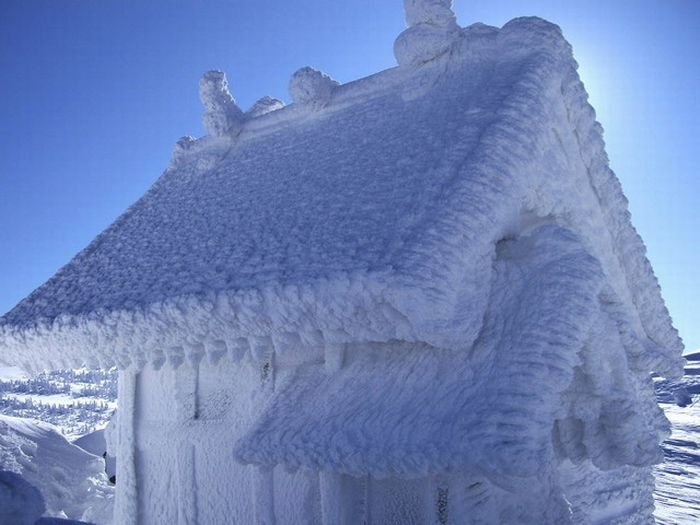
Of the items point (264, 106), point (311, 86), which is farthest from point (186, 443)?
point (264, 106)

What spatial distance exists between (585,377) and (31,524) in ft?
8.97

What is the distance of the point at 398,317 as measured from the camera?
7.48 ft

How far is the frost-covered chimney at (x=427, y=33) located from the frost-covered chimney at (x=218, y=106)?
1.97m

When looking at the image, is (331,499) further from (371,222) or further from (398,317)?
(371,222)

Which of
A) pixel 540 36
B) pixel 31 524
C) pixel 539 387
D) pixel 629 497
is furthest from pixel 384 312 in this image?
pixel 629 497

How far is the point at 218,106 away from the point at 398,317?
394 centimetres

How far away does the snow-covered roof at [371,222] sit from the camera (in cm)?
238

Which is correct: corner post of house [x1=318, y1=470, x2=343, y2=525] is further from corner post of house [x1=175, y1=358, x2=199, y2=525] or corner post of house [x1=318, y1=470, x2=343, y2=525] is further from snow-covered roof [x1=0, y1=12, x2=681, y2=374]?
corner post of house [x1=175, y1=358, x2=199, y2=525]

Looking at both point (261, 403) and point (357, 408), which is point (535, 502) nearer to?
point (357, 408)

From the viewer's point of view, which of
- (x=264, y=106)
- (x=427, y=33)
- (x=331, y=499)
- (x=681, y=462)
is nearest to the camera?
(x=331, y=499)

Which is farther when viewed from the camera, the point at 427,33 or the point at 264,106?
the point at 264,106

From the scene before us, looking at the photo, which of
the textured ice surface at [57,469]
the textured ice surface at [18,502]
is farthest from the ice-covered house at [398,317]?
the textured ice surface at [57,469]

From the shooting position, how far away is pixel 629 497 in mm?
4305

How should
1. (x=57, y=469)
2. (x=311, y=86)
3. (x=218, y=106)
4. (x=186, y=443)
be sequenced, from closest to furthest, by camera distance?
(x=186, y=443) < (x=311, y=86) < (x=218, y=106) < (x=57, y=469)
